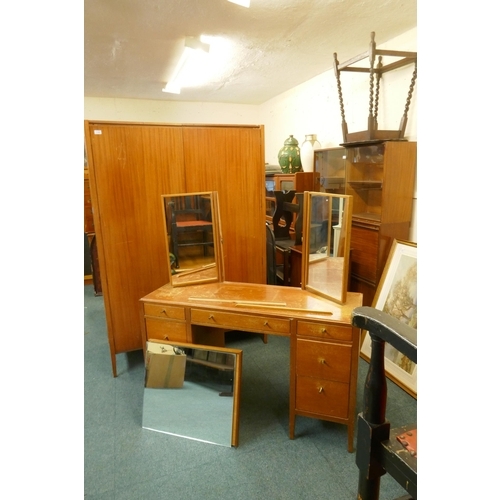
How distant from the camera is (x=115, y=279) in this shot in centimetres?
229

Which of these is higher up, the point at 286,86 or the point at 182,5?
the point at 286,86

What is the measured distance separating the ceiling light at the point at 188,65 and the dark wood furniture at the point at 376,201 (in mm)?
1456

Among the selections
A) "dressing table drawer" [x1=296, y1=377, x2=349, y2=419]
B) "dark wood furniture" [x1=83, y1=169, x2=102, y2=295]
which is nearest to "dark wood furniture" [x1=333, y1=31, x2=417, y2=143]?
"dressing table drawer" [x1=296, y1=377, x2=349, y2=419]

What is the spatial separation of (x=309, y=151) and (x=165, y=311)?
7.88 ft

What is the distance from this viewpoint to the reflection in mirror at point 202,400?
5.82ft

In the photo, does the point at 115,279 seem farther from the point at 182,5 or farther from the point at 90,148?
the point at 182,5

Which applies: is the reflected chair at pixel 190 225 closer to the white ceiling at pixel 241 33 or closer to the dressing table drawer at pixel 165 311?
the dressing table drawer at pixel 165 311

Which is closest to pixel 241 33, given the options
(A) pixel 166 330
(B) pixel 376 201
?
(B) pixel 376 201

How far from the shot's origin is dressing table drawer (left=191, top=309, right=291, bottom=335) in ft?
5.52

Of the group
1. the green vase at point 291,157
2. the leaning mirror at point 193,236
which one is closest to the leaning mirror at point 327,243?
the leaning mirror at point 193,236

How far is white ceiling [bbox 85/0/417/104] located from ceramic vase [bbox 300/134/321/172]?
0.68m

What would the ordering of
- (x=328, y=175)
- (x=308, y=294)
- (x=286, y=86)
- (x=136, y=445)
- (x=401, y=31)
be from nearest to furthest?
(x=136, y=445) < (x=308, y=294) < (x=401, y=31) < (x=328, y=175) < (x=286, y=86)

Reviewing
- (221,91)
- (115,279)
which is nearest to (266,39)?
(221,91)
